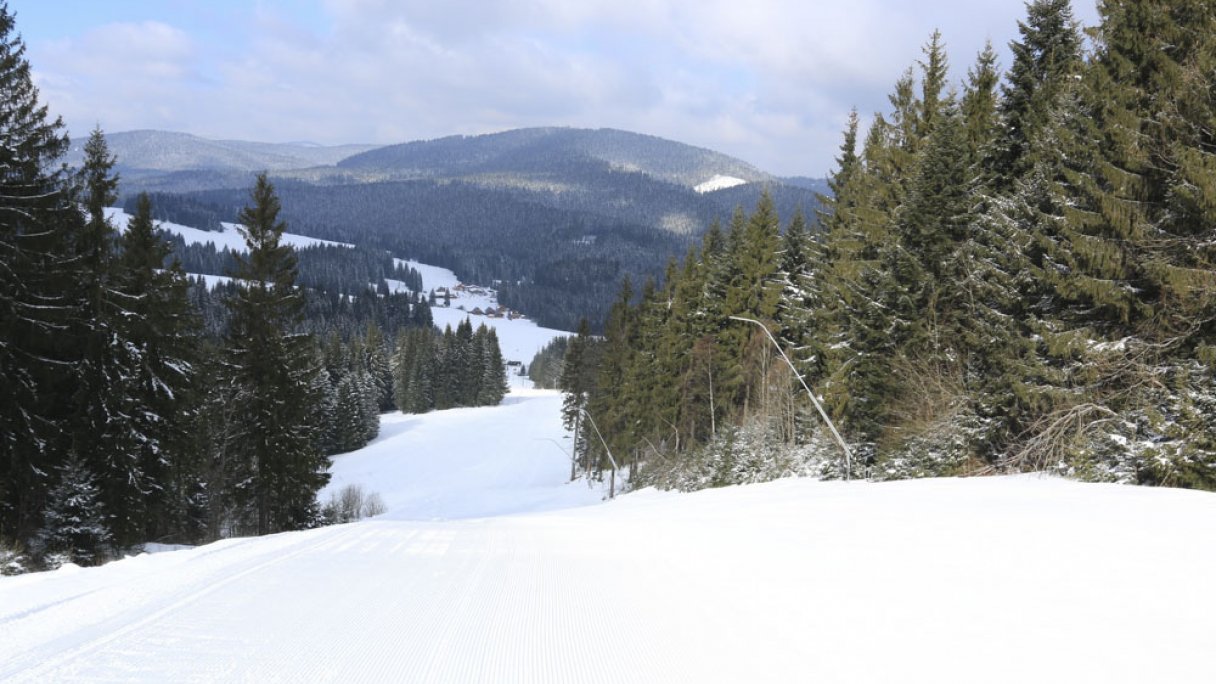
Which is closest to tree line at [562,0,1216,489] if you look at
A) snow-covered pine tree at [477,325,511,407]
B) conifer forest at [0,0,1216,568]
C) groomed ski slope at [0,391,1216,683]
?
conifer forest at [0,0,1216,568]

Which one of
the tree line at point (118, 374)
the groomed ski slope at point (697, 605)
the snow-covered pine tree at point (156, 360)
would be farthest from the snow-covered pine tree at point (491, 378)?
the groomed ski slope at point (697, 605)

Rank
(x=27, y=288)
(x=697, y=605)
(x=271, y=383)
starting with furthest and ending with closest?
(x=271, y=383)
(x=27, y=288)
(x=697, y=605)

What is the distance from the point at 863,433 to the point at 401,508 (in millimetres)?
37003

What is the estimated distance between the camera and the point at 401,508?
48375 millimetres

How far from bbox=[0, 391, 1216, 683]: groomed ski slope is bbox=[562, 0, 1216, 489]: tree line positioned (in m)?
4.72

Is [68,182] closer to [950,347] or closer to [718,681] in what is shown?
[718,681]

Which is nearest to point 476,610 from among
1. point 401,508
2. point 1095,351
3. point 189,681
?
point 189,681

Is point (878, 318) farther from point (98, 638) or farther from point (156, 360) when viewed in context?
point (156, 360)

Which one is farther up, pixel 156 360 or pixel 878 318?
pixel 878 318

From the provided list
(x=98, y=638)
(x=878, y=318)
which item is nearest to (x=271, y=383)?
(x=878, y=318)

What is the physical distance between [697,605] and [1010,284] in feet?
44.3

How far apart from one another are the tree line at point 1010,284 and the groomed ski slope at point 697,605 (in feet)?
15.5

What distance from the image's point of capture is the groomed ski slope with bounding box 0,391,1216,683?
11.8 ft

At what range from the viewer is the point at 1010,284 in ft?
49.1
